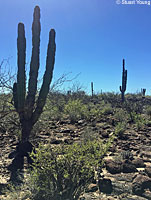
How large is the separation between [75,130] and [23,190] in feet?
20.1

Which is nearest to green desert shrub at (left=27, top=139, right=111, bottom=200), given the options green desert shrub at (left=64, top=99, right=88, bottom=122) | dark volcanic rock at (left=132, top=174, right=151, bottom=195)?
dark volcanic rock at (left=132, top=174, right=151, bottom=195)

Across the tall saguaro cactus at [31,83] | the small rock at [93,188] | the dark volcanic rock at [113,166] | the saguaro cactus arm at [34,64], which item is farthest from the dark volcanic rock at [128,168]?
the saguaro cactus arm at [34,64]

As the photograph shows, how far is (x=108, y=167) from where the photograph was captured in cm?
516

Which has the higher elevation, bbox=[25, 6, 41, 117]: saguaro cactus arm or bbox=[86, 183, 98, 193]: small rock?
bbox=[25, 6, 41, 117]: saguaro cactus arm

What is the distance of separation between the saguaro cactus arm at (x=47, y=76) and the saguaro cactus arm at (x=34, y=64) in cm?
25

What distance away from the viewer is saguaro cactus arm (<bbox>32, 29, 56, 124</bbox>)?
7.52 m

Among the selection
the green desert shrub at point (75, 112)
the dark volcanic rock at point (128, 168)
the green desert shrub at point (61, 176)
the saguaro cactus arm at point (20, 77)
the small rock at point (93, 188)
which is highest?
the saguaro cactus arm at point (20, 77)

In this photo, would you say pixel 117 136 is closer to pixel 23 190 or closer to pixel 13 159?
pixel 13 159

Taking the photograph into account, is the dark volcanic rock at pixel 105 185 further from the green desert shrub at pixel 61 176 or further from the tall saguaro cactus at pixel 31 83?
the tall saguaro cactus at pixel 31 83

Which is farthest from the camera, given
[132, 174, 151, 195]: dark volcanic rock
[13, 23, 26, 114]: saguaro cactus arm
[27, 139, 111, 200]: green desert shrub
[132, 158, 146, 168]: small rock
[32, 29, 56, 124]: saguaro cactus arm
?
[32, 29, 56, 124]: saguaro cactus arm

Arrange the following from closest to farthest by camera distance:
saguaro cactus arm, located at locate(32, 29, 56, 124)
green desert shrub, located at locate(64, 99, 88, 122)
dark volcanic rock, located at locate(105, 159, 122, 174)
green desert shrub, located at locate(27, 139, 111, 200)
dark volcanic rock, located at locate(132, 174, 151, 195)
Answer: green desert shrub, located at locate(27, 139, 111, 200) < dark volcanic rock, located at locate(132, 174, 151, 195) < dark volcanic rock, located at locate(105, 159, 122, 174) < saguaro cactus arm, located at locate(32, 29, 56, 124) < green desert shrub, located at locate(64, 99, 88, 122)

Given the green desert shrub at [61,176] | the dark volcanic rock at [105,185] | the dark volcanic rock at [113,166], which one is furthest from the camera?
the dark volcanic rock at [113,166]

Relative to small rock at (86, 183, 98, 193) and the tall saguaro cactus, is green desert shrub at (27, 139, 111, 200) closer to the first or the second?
small rock at (86, 183, 98, 193)

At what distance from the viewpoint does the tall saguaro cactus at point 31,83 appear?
290 inches
